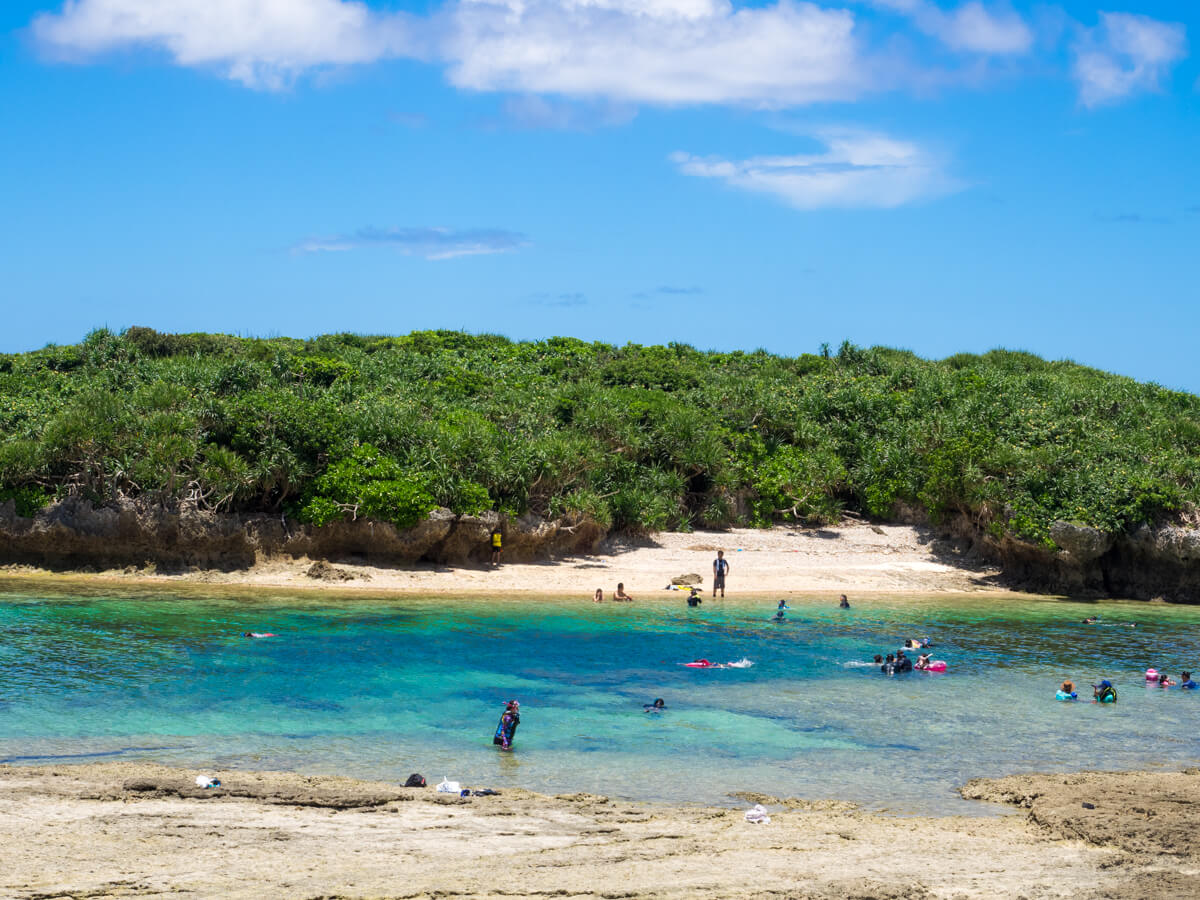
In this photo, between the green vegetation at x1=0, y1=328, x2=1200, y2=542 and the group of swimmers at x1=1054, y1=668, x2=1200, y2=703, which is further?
the green vegetation at x1=0, y1=328, x2=1200, y2=542

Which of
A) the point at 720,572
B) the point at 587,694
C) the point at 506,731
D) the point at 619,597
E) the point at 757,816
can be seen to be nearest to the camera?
the point at 757,816

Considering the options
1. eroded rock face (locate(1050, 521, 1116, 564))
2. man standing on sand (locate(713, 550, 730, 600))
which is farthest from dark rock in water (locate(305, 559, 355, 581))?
eroded rock face (locate(1050, 521, 1116, 564))

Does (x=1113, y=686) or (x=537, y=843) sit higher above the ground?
(x=1113, y=686)

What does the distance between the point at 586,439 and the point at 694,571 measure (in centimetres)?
586

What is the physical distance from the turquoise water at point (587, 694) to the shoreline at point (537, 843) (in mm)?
1186

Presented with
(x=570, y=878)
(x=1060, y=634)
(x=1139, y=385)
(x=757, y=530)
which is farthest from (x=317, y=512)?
(x=1139, y=385)

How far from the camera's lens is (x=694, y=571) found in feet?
114

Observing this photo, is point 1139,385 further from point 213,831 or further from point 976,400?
point 213,831

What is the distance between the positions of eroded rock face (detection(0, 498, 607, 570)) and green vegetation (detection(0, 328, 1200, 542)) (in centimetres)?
53

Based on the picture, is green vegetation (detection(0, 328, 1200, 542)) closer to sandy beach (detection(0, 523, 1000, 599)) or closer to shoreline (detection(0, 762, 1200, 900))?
sandy beach (detection(0, 523, 1000, 599))

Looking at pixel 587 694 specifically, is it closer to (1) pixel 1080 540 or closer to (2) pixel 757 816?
(2) pixel 757 816

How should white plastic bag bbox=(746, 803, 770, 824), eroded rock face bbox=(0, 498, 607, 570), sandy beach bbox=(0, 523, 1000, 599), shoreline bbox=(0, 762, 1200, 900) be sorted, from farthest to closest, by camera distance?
sandy beach bbox=(0, 523, 1000, 599), eroded rock face bbox=(0, 498, 607, 570), white plastic bag bbox=(746, 803, 770, 824), shoreline bbox=(0, 762, 1200, 900)

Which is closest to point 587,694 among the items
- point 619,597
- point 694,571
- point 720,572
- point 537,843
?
point 537,843

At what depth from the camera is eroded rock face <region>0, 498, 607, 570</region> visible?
1212 inches
